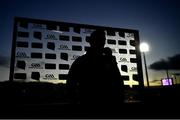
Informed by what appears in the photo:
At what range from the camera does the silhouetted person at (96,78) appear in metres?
1.74

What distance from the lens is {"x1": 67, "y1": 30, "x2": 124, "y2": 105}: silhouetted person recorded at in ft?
5.72

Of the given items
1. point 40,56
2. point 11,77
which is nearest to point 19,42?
point 40,56

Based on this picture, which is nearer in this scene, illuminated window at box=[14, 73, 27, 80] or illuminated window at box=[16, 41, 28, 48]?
illuminated window at box=[14, 73, 27, 80]

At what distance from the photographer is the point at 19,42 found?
4.59 meters

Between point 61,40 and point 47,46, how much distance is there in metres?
0.43

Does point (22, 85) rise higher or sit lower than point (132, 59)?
lower

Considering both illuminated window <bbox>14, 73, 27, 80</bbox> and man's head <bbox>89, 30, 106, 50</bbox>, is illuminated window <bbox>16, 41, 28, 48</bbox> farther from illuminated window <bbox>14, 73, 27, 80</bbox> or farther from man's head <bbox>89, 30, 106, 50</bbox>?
man's head <bbox>89, 30, 106, 50</bbox>

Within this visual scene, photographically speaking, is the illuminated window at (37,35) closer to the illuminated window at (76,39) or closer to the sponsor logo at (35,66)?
the sponsor logo at (35,66)

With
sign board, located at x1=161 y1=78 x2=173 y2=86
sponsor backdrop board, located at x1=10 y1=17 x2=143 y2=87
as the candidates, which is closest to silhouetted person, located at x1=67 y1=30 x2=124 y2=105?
sponsor backdrop board, located at x1=10 y1=17 x2=143 y2=87

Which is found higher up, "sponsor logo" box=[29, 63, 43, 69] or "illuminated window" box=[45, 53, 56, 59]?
"illuminated window" box=[45, 53, 56, 59]

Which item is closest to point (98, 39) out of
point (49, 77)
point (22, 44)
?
point (49, 77)

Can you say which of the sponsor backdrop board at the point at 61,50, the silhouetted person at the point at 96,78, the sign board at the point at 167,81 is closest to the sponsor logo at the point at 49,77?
the sponsor backdrop board at the point at 61,50

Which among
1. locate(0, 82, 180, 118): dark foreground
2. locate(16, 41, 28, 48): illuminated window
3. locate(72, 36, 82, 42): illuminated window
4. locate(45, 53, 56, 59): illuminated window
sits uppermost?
locate(72, 36, 82, 42): illuminated window

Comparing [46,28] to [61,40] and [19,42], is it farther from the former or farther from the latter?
[19,42]
